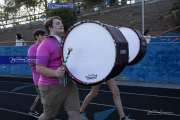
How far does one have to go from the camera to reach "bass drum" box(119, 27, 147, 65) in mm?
8133

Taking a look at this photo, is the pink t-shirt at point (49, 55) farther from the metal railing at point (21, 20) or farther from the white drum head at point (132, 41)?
the metal railing at point (21, 20)

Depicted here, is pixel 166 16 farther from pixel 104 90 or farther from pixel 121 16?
pixel 104 90

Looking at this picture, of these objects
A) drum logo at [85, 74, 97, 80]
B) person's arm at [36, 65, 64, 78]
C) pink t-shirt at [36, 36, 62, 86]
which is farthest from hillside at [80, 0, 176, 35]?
drum logo at [85, 74, 97, 80]

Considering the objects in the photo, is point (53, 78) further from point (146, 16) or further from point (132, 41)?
point (146, 16)

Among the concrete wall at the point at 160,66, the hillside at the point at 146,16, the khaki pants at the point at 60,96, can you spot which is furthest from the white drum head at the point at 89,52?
the hillside at the point at 146,16

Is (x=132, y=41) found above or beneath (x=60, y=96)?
above

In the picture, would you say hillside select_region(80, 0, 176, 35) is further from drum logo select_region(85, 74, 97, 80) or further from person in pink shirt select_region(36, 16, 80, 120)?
drum logo select_region(85, 74, 97, 80)

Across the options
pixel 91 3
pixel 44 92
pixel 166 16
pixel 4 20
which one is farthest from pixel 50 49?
pixel 4 20

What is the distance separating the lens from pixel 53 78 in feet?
20.3

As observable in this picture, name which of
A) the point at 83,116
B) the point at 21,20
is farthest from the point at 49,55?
the point at 21,20

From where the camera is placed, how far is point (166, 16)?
33.9 m

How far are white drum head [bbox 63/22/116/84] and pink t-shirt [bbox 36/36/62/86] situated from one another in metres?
0.25

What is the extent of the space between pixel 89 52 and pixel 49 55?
0.64 metres

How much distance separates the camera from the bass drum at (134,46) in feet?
26.7
